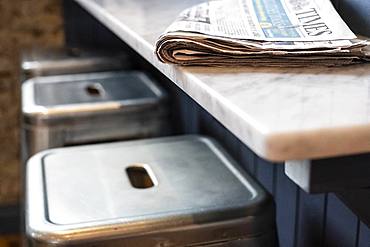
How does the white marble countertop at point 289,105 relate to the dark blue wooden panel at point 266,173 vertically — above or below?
above

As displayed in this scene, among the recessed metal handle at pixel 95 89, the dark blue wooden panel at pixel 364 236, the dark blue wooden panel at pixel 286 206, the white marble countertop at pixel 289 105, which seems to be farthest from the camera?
the recessed metal handle at pixel 95 89

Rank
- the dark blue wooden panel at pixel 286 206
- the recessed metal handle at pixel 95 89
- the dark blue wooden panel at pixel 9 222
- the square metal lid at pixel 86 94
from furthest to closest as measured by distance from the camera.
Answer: the dark blue wooden panel at pixel 9 222
the recessed metal handle at pixel 95 89
the square metal lid at pixel 86 94
the dark blue wooden panel at pixel 286 206

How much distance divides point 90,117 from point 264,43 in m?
0.86

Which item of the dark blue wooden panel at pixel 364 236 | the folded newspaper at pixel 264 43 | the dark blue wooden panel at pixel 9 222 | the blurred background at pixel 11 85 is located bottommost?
the dark blue wooden panel at pixel 9 222

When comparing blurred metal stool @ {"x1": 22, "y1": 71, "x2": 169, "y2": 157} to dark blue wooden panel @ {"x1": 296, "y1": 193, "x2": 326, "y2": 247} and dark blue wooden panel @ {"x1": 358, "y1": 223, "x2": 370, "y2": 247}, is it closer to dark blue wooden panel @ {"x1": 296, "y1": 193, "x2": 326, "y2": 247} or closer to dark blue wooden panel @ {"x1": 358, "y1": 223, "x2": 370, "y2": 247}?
dark blue wooden panel @ {"x1": 296, "y1": 193, "x2": 326, "y2": 247}

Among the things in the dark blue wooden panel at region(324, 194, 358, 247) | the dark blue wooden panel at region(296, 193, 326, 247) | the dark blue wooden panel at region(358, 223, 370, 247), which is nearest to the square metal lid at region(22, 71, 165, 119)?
the dark blue wooden panel at region(296, 193, 326, 247)

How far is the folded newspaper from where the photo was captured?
87cm

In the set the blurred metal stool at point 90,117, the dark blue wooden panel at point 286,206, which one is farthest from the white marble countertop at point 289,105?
the blurred metal stool at point 90,117

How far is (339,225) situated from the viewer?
3.91ft

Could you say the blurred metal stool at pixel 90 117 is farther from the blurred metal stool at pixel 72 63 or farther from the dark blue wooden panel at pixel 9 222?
the dark blue wooden panel at pixel 9 222

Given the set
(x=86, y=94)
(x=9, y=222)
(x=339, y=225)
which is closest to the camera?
(x=339, y=225)

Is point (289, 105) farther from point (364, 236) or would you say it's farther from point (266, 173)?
point (266, 173)

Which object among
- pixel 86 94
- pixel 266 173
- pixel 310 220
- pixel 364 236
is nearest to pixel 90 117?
pixel 86 94

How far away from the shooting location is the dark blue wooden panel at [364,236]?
1066 mm
